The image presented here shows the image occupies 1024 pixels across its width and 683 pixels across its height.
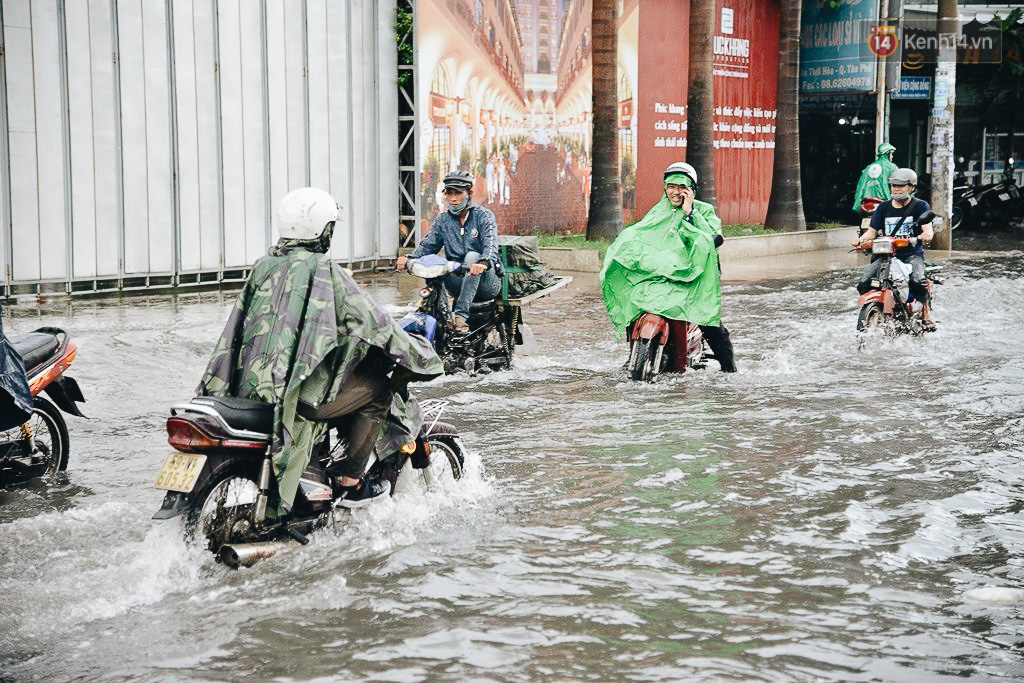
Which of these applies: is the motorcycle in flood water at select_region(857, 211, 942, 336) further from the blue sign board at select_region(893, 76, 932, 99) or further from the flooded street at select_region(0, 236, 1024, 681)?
the blue sign board at select_region(893, 76, 932, 99)

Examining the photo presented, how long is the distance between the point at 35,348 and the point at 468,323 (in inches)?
164

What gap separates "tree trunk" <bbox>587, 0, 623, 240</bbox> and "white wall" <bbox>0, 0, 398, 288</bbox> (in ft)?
10.0

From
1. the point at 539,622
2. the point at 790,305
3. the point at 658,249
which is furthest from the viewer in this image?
the point at 790,305

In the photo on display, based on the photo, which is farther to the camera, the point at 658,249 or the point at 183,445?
the point at 658,249

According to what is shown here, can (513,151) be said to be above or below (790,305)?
above

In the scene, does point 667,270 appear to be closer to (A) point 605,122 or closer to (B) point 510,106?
(A) point 605,122

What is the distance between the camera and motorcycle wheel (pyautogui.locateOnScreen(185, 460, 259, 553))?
512 centimetres

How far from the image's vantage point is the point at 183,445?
502cm

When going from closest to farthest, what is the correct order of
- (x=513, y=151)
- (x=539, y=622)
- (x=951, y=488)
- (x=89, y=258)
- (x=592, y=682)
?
(x=592, y=682) → (x=539, y=622) → (x=951, y=488) → (x=89, y=258) → (x=513, y=151)

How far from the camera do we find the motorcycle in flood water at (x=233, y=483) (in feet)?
16.5

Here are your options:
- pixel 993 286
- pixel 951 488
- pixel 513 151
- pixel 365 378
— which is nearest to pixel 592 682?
pixel 365 378

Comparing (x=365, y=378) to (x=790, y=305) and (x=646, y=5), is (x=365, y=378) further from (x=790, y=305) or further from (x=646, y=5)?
(x=646, y=5)

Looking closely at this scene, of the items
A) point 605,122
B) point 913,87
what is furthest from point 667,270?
point 913,87

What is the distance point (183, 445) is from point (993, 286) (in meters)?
14.1
